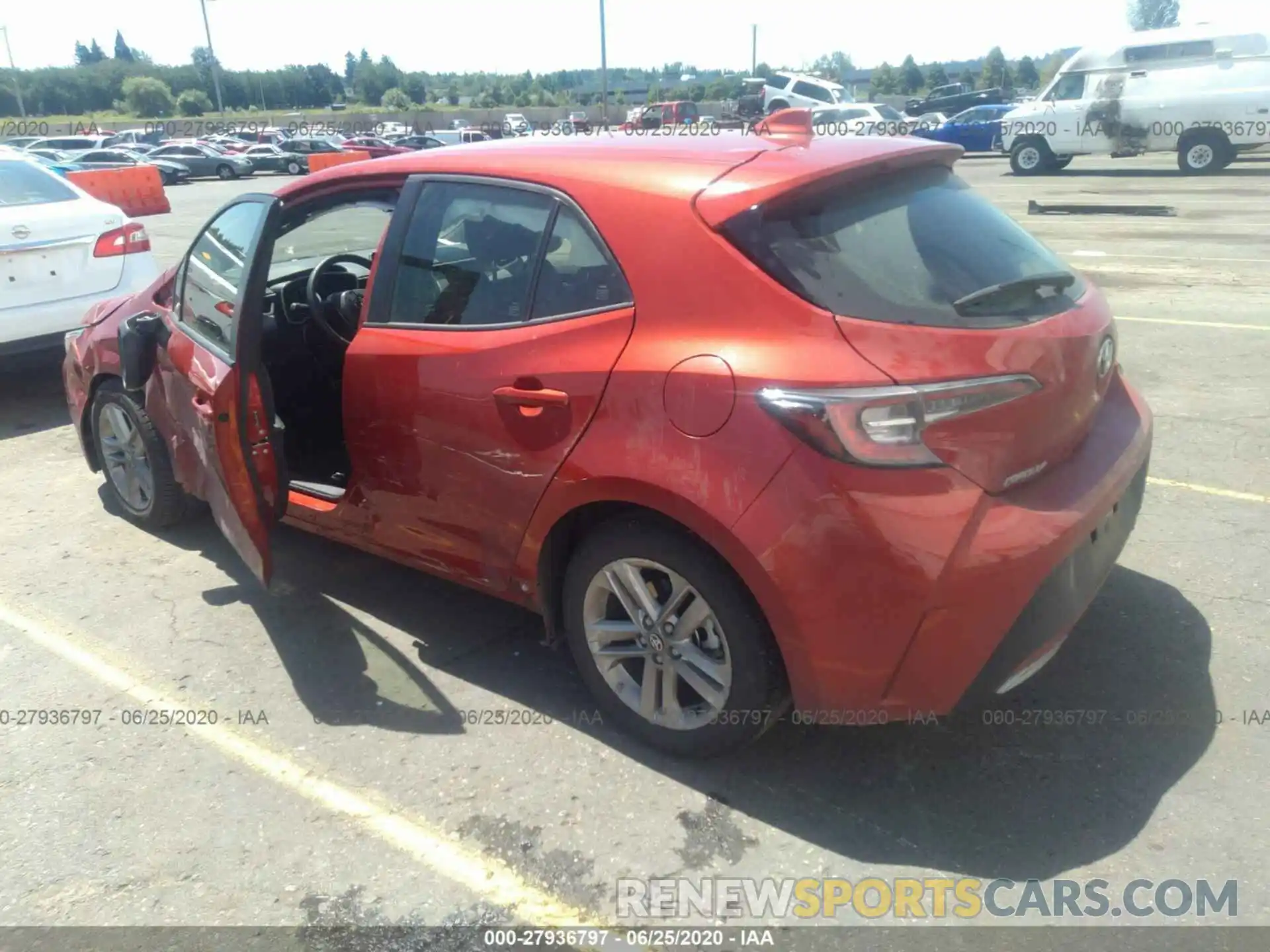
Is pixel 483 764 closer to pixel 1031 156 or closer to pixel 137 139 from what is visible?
pixel 1031 156

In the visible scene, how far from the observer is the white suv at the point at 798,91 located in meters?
32.9

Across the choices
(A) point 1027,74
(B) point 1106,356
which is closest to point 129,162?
(B) point 1106,356

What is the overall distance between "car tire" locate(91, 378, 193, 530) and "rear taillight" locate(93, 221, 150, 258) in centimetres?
243

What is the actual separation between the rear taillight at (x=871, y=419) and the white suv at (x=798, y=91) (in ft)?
105

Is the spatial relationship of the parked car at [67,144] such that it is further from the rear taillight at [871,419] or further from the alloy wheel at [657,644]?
the rear taillight at [871,419]

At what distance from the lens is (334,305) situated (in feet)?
14.1

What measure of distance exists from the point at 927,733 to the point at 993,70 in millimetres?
89090

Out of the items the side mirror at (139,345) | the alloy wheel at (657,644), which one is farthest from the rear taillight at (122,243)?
the alloy wheel at (657,644)

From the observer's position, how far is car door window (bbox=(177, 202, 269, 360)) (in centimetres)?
360

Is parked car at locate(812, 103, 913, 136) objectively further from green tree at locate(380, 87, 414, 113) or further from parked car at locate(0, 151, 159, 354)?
green tree at locate(380, 87, 414, 113)

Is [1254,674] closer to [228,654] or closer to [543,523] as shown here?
[543,523]

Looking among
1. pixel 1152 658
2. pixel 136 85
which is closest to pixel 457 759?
pixel 1152 658

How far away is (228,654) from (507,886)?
169 cm

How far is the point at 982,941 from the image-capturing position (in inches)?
92.2
